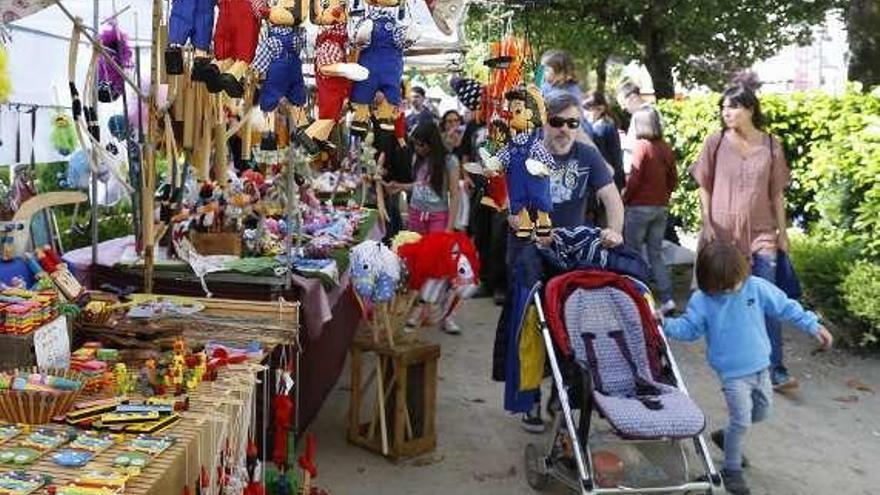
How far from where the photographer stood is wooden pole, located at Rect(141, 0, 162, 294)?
11.5 feet

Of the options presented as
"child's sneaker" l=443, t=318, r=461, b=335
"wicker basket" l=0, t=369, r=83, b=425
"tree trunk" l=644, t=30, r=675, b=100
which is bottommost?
"child's sneaker" l=443, t=318, r=461, b=335

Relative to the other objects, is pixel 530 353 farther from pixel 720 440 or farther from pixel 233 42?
pixel 233 42

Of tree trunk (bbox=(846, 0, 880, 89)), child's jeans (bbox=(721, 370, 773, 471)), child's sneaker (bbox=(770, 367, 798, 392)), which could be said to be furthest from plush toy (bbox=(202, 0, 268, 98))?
tree trunk (bbox=(846, 0, 880, 89))

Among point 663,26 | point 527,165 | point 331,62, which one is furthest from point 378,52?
point 663,26

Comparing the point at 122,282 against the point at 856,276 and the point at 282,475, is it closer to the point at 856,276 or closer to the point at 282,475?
the point at 282,475

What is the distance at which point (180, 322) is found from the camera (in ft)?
10.5

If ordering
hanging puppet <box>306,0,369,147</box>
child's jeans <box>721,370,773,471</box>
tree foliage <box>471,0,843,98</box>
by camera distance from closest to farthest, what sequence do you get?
hanging puppet <box>306,0,369,147</box>
child's jeans <box>721,370,773,471</box>
tree foliage <box>471,0,843,98</box>

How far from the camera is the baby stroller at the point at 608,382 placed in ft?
11.4

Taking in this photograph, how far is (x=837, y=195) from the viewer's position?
681 centimetres

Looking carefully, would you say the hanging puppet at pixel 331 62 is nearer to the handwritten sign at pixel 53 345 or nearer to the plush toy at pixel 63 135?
the handwritten sign at pixel 53 345

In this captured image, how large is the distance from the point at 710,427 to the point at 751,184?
142 centimetres

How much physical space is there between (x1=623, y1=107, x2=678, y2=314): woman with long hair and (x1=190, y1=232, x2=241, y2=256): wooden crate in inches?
149

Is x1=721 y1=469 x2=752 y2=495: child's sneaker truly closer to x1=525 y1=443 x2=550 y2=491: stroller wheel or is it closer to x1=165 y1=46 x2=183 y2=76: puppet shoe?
x1=525 y1=443 x2=550 y2=491: stroller wheel

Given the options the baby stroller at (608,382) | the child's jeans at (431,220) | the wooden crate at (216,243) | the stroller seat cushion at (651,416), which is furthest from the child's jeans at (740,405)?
the child's jeans at (431,220)
